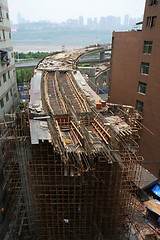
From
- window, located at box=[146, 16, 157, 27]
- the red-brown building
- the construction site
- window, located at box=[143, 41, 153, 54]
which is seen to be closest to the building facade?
the construction site

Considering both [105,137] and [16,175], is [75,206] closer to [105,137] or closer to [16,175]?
[105,137]

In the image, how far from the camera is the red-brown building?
71.3ft

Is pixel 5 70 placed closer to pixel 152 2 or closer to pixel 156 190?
pixel 152 2

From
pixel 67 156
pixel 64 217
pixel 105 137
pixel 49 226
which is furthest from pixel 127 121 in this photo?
pixel 49 226

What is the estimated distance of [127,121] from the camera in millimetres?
14961

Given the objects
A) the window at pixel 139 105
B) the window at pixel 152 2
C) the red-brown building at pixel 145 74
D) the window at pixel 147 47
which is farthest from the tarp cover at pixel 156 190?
the window at pixel 152 2

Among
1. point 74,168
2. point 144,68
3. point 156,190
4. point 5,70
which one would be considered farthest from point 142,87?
point 74,168

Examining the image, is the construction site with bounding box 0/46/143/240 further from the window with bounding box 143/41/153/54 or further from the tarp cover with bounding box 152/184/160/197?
the window with bounding box 143/41/153/54

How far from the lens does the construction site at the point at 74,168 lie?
10.9 m

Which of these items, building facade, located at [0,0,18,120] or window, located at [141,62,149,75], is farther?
window, located at [141,62,149,75]

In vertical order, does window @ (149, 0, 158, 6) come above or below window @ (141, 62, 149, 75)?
above

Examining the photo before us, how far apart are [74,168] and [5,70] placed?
51.1 ft

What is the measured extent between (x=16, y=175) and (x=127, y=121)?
9.11 m

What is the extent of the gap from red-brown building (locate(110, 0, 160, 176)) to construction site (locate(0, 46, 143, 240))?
29.1 feet
